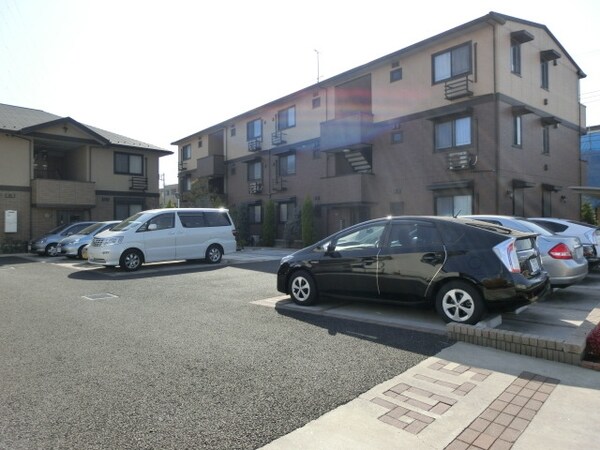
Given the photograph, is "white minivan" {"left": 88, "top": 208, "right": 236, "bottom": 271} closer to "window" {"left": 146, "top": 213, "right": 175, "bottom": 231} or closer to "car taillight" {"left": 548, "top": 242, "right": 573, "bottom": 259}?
"window" {"left": 146, "top": 213, "right": 175, "bottom": 231}

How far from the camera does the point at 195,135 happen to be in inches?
1307

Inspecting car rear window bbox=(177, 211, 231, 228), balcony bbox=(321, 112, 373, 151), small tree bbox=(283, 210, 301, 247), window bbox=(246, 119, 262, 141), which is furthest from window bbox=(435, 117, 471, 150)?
window bbox=(246, 119, 262, 141)

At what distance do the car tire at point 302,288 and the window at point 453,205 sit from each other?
11.1 meters

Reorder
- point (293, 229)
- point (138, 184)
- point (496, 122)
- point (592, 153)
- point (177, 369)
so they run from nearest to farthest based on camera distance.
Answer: point (177, 369) → point (496, 122) → point (293, 229) → point (138, 184) → point (592, 153)

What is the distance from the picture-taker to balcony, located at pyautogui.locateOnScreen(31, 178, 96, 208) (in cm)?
2150

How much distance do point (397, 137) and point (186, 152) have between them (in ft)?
71.2

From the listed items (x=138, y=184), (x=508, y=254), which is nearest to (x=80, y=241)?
(x=138, y=184)

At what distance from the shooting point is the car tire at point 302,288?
681cm

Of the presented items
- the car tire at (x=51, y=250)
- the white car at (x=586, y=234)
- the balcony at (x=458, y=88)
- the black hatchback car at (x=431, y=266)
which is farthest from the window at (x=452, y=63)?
the car tire at (x=51, y=250)

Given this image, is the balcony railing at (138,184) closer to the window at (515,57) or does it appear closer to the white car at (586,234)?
the window at (515,57)

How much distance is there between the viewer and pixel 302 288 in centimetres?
695

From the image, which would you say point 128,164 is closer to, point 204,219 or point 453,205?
point 204,219

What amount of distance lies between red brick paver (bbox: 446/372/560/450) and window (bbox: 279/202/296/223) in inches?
832

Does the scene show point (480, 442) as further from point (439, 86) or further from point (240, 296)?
point (439, 86)
